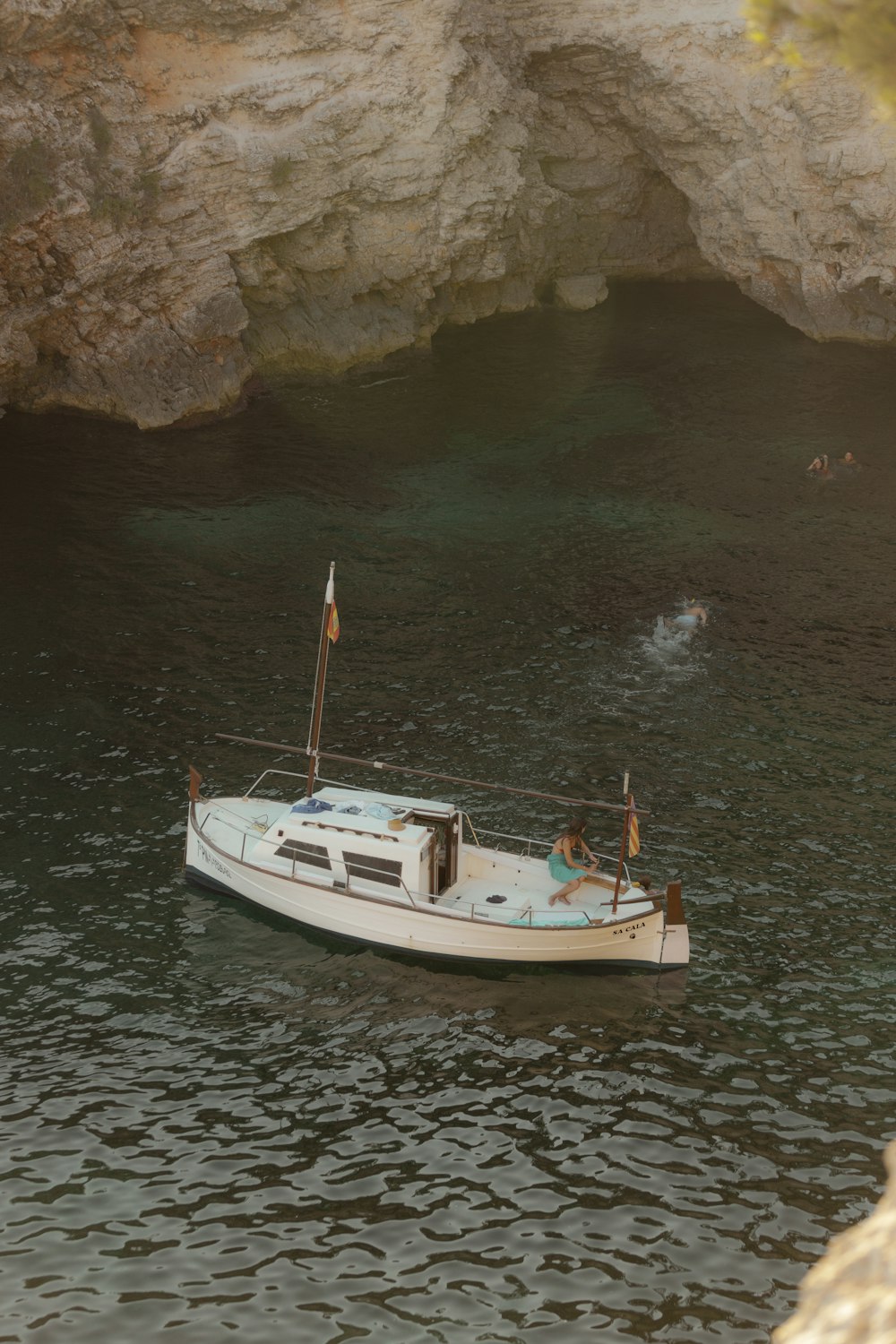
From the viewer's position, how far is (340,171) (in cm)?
5050

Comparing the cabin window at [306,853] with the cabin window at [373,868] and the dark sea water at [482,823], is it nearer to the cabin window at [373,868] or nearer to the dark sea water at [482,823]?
the cabin window at [373,868]

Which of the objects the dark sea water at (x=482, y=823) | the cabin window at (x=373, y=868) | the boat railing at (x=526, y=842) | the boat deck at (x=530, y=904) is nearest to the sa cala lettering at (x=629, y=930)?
the boat deck at (x=530, y=904)

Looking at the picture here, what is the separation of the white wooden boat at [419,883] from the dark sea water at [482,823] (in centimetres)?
66

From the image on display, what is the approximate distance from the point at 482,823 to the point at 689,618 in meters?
→ 10.6

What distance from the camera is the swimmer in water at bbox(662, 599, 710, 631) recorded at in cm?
3616

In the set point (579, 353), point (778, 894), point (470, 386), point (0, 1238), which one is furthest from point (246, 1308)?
point (579, 353)

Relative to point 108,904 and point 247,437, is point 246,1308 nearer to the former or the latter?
point 108,904

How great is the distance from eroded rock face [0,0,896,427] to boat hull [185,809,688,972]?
28.2m

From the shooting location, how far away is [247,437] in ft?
163

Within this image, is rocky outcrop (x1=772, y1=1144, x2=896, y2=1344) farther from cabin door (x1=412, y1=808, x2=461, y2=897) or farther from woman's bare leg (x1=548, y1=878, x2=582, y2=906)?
cabin door (x1=412, y1=808, x2=461, y2=897)

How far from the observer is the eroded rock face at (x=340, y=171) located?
151 ft

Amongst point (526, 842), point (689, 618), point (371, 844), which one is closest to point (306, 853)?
point (371, 844)

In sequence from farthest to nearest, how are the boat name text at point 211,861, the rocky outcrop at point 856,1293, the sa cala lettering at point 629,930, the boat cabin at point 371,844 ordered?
the boat name text at point 211,861 → the boat cabin at point 371,844 → the sa cala lettering at point 629,930 → the rocky outcrop at point 856,1293

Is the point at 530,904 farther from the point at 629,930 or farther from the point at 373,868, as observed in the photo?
the point at 373,868
